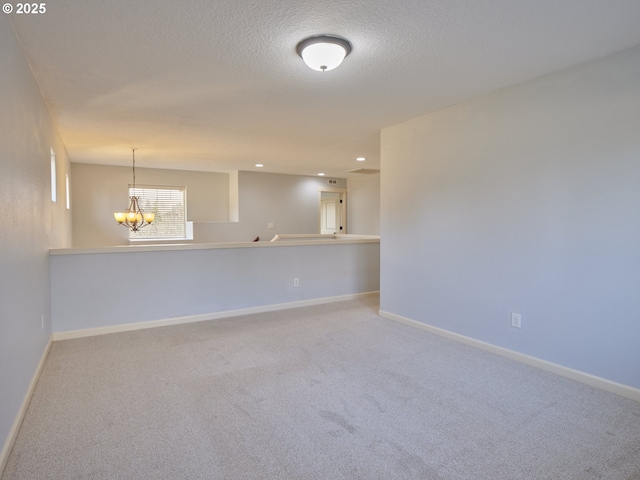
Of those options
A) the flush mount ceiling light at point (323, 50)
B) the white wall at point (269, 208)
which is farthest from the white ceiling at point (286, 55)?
the white wall at point (269, 208)

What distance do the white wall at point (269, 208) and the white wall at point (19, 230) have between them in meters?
4.96

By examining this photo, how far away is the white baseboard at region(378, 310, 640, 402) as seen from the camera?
2488mm

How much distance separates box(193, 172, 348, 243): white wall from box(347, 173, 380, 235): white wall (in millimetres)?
644

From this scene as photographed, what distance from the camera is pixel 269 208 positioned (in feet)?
28.3

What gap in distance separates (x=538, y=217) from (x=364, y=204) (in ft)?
20.5

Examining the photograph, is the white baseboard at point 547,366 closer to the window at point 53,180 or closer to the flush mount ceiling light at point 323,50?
the flush mount ceiling light at point 323,50

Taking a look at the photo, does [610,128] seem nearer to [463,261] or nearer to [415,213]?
[463,261]

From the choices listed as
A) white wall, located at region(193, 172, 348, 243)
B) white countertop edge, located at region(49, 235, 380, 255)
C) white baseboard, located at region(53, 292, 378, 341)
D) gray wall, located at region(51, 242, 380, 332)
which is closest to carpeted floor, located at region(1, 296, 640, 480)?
white baseboard, located at region(53, 292, 378, 341)

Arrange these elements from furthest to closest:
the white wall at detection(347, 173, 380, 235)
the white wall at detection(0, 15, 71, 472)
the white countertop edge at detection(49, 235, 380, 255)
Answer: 1. the white wall at detection(347, 173, 380, 235)
2. the white countertop edge at detection(49, 235, 380, 255)
3. the white wall at detection(0, 15, 71, 472)

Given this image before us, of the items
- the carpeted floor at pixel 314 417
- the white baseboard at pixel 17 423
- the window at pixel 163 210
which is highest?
the window at pixel 163 210

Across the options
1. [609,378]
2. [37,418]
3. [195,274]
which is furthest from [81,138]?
[609,378]

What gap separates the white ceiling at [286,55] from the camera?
1.99 meters

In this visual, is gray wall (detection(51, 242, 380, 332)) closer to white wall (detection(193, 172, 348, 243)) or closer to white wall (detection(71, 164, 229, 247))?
white wall (detection(71, 164, 229, 247))

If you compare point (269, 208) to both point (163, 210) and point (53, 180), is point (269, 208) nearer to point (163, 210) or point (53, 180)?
point (163, 210)
